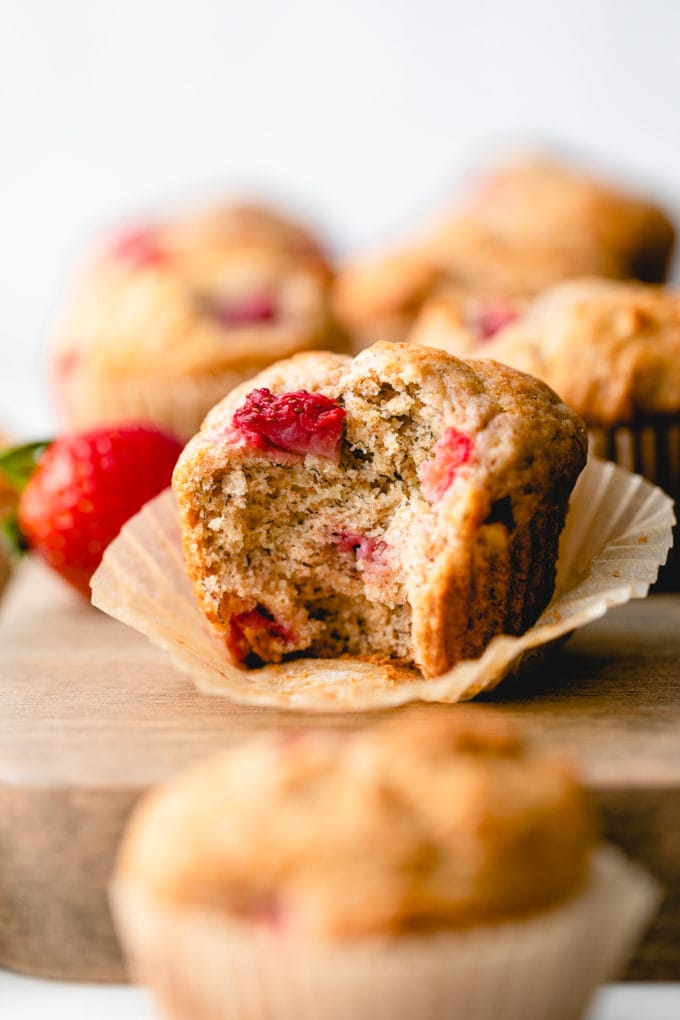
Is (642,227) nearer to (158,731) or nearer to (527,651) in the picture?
(527,651)

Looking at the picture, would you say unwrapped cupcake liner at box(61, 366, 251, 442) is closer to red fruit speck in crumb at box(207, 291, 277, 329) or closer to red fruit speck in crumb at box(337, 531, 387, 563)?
red fruit speck in crumb at box(207, 291, 277, 329)

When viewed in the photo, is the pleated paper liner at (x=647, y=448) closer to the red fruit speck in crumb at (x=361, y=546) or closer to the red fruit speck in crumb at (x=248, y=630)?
the red fruit speck in crumb at (x=361, y=546)

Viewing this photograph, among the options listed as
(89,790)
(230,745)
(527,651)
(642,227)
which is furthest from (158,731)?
(642,227)

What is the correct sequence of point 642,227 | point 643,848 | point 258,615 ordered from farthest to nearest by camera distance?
point 642,227 → point 258,615 → point 643,848

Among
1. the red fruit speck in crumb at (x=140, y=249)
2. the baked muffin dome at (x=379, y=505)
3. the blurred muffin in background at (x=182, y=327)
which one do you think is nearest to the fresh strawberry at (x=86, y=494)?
the baked muffin dome at (x=379, y=505)

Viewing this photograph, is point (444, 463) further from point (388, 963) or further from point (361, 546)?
point (388, 963)

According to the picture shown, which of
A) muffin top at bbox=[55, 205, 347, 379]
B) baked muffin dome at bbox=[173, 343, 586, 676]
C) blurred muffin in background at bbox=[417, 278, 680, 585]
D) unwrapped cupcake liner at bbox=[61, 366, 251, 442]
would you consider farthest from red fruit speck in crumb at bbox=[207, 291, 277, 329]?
baked muffin dome at bbox=[173, 343, 586, 676]
